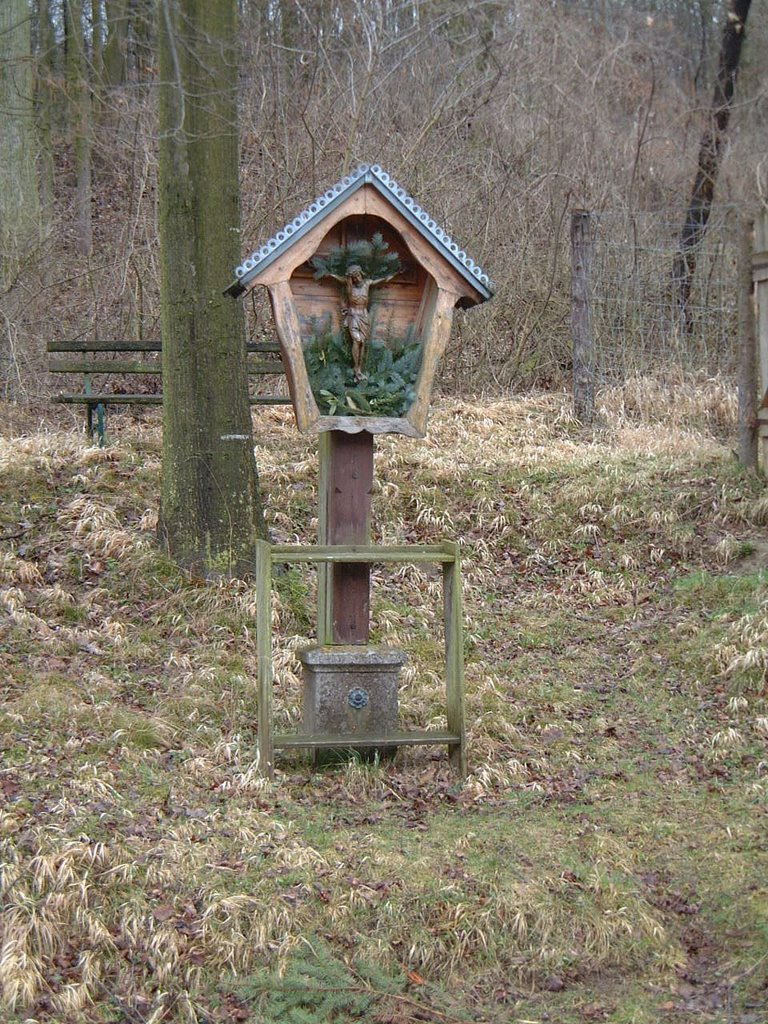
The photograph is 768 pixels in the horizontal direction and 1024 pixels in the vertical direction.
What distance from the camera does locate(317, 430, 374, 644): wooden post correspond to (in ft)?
20.7

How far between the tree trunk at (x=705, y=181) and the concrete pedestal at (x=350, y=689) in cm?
821

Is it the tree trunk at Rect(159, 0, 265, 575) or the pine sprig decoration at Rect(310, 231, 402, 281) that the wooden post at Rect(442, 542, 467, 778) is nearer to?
the pine sprig decoration at Rect(310, 231, 402, 281)

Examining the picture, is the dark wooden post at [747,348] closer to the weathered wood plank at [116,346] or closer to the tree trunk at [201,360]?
the weathered wood plank at [116,346]

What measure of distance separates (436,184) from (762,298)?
564 cm

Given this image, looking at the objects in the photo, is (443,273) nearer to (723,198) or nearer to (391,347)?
(391,347)

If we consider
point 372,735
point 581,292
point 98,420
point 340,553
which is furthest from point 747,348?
point 98,420

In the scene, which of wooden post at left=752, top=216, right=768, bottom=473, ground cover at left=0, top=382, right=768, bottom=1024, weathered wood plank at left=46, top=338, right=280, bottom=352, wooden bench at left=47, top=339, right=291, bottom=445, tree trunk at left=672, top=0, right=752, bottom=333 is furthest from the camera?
tree trunk at left=672, top=0, right=752, bottom=333

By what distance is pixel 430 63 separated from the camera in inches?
644

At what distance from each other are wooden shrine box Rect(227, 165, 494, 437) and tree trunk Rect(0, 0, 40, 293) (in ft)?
28.2

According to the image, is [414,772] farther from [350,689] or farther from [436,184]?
[436,184]

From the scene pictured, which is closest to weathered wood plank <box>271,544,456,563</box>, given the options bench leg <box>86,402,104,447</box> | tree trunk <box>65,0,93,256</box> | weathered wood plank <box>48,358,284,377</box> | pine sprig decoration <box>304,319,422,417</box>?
pine sprig decoration <box>304,319,422,417</box>

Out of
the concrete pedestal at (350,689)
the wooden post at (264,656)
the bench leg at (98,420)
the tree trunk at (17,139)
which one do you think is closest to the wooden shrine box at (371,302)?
A: the wooden post at (264,656)

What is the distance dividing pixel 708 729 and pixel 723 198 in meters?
13.1

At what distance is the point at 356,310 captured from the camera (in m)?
6.17
